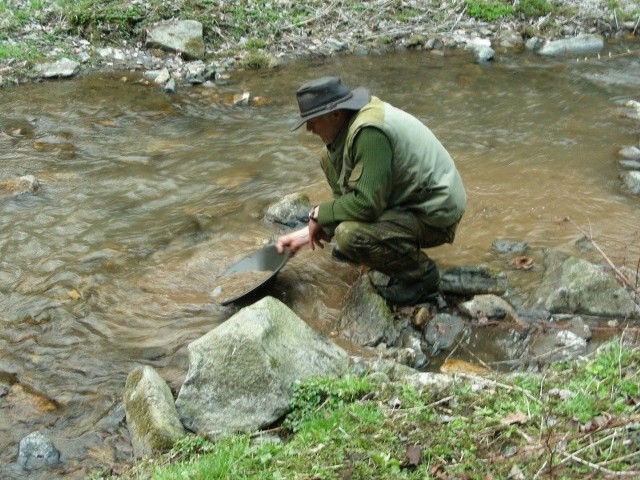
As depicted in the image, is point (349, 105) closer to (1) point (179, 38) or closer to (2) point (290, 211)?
(2) point (290, 211)

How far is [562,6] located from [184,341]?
11.7 meters

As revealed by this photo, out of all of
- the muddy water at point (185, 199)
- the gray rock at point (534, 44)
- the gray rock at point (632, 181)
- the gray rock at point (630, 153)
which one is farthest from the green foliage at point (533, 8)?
the gray rock at point (632, 181)

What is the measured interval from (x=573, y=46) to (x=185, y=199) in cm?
800

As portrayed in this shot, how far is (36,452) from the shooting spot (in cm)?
373

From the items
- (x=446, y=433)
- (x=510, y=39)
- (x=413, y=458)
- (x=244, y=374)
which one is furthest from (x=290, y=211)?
(x=510, y=39)

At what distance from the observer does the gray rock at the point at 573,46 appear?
11719 millimetres

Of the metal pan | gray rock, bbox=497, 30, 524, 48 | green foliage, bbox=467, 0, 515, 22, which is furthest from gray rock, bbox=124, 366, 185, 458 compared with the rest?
green foliage, bbox=467, 0, 515, 22

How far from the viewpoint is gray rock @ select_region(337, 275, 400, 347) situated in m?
4.59

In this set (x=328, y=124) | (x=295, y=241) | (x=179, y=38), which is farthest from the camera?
(x=179, y=38)

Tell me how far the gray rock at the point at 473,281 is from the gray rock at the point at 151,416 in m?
2.16

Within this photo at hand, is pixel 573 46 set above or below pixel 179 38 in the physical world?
above

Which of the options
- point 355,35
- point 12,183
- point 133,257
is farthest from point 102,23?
point 133,257

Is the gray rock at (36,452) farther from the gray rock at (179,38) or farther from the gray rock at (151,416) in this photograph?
the gray rock at (179,38)

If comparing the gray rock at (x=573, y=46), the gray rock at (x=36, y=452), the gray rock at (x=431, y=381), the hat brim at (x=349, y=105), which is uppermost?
the hat brim at (x=349, y=105)
